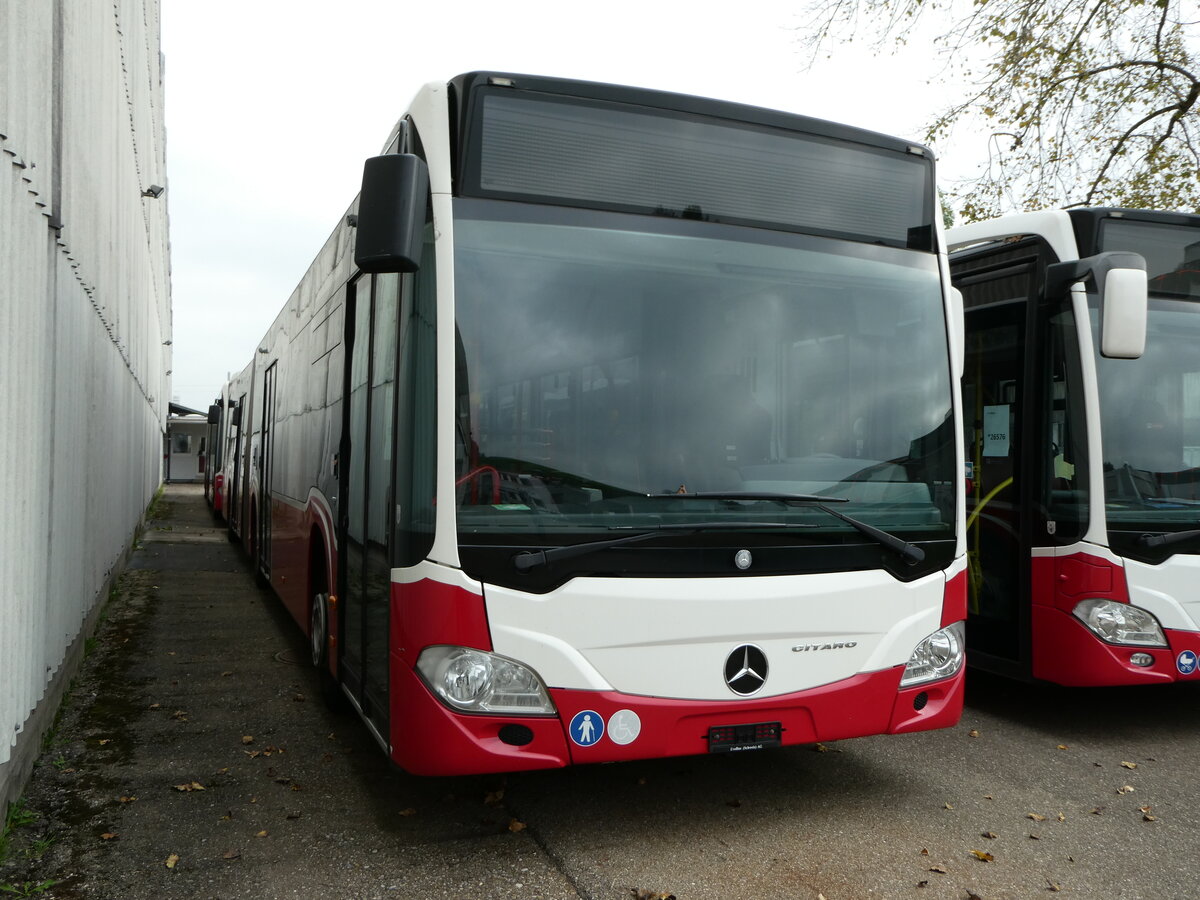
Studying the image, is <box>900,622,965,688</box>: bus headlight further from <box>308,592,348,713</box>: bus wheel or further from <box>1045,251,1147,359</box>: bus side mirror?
<box>308,592,348,713</box>: bus wheel

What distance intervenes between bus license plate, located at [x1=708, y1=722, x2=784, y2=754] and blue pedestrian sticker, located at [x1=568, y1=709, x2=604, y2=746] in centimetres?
46

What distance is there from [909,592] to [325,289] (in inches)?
167

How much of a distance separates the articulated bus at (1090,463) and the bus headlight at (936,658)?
5.45ft

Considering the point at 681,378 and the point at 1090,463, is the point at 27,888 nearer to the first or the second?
the point at 681,378

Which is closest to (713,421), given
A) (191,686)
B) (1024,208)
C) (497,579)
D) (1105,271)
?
(497,579)

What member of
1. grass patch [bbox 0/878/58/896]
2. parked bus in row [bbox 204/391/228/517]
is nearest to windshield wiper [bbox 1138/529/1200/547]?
grass patch [bbox 0/878/58/896]

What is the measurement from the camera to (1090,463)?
19.1 ft

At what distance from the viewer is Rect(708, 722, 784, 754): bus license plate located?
406 cm

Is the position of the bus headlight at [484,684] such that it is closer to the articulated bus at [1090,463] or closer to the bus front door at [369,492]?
the bus front door at [369,492]

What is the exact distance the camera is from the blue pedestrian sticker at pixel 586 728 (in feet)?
12.7

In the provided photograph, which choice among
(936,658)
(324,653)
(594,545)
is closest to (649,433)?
(594,545)

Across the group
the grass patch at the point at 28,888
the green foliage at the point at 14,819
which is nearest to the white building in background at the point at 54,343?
the green foliage at the point at 14,819

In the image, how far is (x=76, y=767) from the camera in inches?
206

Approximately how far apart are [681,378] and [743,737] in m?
1.43
